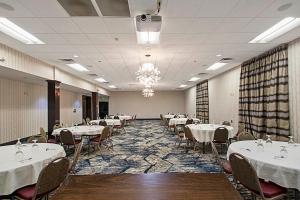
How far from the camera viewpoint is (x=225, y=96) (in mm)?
10719

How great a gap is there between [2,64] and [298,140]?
825 cm

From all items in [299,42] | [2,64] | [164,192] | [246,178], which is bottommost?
[164,192]

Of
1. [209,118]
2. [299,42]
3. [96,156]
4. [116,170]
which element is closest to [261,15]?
[299,42]

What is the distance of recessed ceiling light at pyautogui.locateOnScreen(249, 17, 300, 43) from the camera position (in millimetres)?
4251

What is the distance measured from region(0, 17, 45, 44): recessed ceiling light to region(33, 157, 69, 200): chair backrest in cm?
317

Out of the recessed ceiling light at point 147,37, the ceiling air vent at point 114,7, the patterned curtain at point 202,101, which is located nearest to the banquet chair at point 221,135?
the recessed ceiling light at point 147,37

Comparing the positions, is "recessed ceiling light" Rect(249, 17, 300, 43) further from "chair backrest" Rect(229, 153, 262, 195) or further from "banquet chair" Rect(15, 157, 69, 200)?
"banquet chair" Rect(15, 157, 69, 200)

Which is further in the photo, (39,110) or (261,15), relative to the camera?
(39,110)

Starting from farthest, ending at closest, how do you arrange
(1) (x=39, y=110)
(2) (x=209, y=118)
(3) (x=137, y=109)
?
1. (3) (x=137, y=109)
2. (2) (x=209, y=118)
3. (1) (x=39, y=110)

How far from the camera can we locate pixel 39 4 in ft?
10.9

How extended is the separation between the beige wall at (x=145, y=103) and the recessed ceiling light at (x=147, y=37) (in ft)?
56.3

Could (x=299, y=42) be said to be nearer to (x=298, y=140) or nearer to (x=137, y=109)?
(x=298, y=140)

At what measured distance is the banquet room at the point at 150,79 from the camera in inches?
105

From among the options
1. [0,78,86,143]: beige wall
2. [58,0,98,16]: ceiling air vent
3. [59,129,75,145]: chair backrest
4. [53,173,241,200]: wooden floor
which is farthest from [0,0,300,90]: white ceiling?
[0,78,86,143]: beige wall
